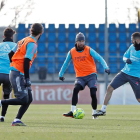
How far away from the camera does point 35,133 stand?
734cm

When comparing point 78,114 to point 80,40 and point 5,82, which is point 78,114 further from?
point 5,82

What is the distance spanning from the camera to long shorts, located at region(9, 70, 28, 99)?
345 inches

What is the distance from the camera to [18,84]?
8773mm

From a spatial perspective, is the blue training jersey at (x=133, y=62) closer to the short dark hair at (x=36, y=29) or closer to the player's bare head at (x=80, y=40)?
the player's bare head at (x=80, y=40)

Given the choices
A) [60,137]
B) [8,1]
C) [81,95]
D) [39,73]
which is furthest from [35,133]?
[8,1]

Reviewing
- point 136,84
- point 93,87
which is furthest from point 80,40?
point 136,84

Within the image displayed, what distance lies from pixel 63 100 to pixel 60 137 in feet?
56.9

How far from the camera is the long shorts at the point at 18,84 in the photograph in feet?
28.7

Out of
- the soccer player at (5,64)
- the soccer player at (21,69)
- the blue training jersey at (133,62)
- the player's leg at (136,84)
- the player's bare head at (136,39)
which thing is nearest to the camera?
the soccer player at (21,69)

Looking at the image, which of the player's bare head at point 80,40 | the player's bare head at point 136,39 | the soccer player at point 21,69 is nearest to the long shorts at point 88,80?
the player's bare head at point 80,40

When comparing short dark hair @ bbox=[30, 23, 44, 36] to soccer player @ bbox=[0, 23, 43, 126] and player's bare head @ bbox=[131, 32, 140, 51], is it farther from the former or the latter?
player's bare head @ bbox=[131, 32, 140, 51]

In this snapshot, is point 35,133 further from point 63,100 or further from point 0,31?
point 0,31

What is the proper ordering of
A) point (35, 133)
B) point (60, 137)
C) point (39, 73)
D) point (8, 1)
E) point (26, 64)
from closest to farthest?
1. point (60, 137)
2. point (35, 133)
3. point (26, 64)
4. point (39, 73)
5. point (8, 1)

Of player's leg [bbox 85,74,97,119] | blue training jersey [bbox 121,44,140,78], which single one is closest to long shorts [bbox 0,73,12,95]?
player's leg [bbox 85,74,97,119]
